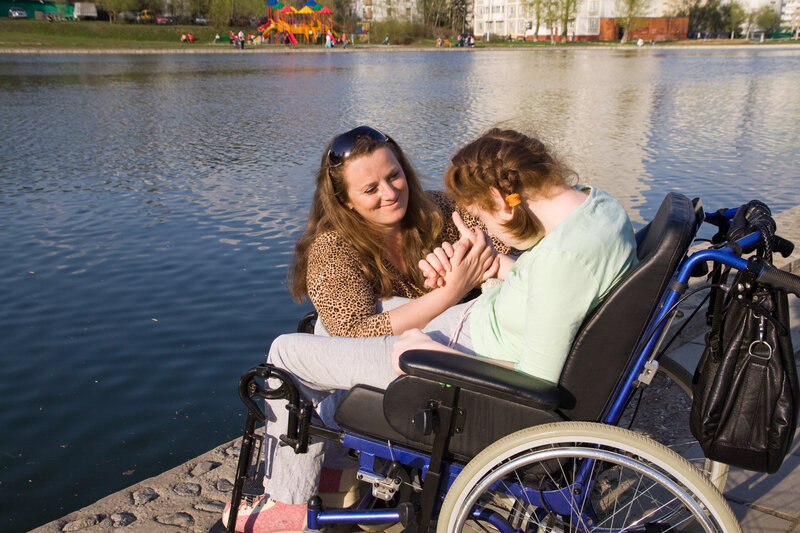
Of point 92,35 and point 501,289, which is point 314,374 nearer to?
point 501,289

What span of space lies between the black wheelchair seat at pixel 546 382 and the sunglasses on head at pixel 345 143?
1063mm

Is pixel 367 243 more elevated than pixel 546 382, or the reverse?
pixel 367 243

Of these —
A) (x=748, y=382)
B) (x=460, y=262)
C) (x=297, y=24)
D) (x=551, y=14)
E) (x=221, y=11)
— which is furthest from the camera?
(x=551, y=14)

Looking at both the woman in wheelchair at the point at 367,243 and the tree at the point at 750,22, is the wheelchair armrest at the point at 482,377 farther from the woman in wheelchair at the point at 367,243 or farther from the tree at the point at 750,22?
the tree at the point at 750,22

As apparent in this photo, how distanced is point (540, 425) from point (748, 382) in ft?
1.83

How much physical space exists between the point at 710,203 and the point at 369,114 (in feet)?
33.9

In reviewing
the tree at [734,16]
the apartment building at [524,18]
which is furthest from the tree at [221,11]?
the tree at [734,16]

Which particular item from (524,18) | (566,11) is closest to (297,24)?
(566,11)

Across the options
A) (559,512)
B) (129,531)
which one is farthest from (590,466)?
(129,531)

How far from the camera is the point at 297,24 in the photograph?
2862 inches

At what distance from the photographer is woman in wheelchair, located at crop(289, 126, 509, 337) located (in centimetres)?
270

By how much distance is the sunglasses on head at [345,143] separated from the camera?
9.41 feet

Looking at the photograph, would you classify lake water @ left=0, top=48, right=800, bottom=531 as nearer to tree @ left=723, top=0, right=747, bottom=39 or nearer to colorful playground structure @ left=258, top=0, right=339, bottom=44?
colorful playground structure @ left=258, top=0, right=339, bottom=44

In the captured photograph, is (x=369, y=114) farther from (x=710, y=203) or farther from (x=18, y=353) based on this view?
(x=18, y=353)
